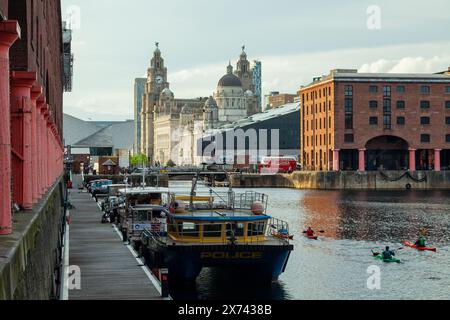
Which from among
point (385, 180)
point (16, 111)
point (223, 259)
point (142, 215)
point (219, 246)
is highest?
point (16, 111)

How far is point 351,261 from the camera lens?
53.0 meters

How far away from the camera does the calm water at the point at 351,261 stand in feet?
134

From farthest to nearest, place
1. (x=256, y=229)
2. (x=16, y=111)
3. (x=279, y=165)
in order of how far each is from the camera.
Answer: (x=279, y=165) → (x=256, y=229) → (x=16, y=111)

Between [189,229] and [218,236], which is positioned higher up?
[189,229]

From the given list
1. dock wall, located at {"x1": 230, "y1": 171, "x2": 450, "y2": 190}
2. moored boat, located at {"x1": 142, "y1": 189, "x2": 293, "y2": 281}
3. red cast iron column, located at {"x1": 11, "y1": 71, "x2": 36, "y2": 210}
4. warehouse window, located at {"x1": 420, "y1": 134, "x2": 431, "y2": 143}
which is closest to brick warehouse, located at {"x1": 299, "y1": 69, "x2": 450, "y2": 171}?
warehouse window, located at {"x1": 420, "y1": 134, "x2": 431, "y2": 143}

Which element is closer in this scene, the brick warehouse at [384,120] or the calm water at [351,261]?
the calm water at [351,261]

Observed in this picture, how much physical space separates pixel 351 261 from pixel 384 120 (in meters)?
105

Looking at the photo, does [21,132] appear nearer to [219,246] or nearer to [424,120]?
[219,246]

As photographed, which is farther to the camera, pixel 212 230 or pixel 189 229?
pixel 189 229

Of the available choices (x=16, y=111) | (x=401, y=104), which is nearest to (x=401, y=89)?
(x=401, y=104)

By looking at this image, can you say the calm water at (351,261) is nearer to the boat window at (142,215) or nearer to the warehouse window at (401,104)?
the boat window at (142,215)

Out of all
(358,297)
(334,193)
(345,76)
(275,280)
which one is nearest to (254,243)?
(275,280)

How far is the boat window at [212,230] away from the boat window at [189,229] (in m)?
0.41

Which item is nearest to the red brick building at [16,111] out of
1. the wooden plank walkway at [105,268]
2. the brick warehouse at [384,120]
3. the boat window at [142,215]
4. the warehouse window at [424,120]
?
the wooden plank walkway at [105,268]
